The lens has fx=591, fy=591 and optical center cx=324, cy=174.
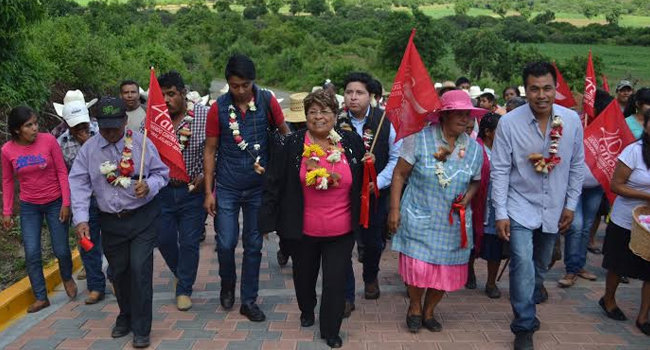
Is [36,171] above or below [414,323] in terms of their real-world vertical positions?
above

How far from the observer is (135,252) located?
14.2 feet

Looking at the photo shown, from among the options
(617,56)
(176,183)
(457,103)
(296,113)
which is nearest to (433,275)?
(457,103)

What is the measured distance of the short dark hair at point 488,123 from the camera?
17.7 feet

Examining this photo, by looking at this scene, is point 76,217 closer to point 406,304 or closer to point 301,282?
point 301,282

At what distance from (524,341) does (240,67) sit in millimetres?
2930

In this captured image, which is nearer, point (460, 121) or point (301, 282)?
point (460, 121)

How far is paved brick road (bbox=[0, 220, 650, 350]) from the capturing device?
443 cm

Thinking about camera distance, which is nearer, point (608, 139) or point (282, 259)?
point (608, 139)

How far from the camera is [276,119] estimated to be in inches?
195

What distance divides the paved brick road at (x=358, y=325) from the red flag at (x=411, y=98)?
61.3 inches

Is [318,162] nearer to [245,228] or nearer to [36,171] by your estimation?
[245,228]

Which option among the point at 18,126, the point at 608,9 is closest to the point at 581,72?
the point at 18,126

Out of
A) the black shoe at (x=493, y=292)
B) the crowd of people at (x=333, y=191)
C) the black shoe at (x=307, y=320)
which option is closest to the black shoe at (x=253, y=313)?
the crowd of people at (x=333, y=191)

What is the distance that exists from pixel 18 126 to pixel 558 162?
4258mm
